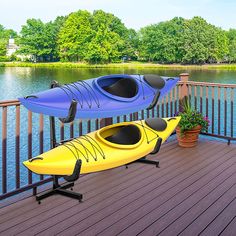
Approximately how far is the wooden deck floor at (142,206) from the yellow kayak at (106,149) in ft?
1.73

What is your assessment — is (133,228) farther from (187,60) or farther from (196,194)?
(187,60)

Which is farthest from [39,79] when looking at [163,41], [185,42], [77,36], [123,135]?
[123,135]

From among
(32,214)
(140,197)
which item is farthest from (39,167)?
(140,197)

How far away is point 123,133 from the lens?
10.2 feet

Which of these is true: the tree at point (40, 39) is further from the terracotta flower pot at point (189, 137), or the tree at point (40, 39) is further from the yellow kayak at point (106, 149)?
the yellow kayak at point (106, 149)

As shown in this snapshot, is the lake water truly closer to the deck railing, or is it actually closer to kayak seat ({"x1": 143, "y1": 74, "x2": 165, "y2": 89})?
the deck railing

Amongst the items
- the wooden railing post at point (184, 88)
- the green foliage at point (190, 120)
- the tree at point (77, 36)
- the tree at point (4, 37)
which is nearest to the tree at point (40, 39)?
the tree at point (4, 37)

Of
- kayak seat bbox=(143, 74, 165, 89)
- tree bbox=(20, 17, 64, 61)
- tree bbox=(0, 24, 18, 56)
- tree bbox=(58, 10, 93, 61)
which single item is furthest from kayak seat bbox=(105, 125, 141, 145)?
tree bbox=(0, 24, 18, 56)

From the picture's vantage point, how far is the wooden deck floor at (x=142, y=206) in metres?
2.79

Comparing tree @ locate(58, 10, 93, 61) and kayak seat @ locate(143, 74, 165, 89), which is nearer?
kayak seat @ locate(143, 74, 165, 89)

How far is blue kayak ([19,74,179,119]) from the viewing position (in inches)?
99.3

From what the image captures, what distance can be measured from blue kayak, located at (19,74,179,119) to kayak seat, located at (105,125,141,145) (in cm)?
24

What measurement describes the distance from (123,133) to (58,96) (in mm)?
729

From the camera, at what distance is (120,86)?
9.98 feet
